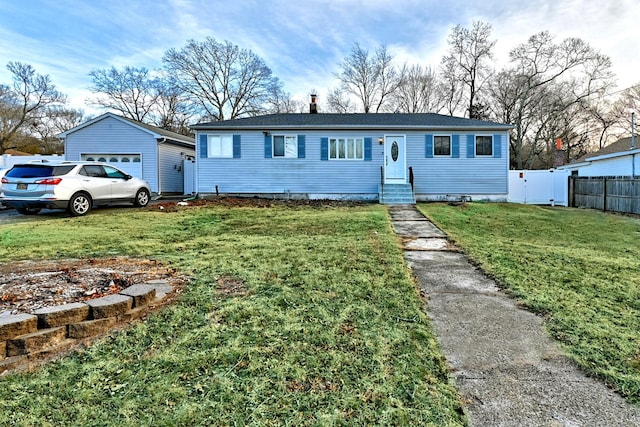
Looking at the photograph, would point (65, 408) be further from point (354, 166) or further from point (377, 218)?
point (354, 166)

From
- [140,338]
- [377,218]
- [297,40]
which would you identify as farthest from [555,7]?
[140,338]

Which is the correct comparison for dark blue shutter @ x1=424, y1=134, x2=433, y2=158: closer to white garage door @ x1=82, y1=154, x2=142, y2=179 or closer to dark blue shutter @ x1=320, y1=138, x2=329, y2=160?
dark blue shutter @ x1=320, y1=138, x2=329, y2=160

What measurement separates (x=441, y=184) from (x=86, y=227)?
11694 millimetres

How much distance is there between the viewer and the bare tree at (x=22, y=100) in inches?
1293

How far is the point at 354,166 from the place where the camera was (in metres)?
14.3

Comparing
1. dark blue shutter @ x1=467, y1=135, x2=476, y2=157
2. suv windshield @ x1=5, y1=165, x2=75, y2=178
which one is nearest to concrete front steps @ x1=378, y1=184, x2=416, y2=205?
dark blue shutter @ x1=467, y1=135, x2=476, y2=157

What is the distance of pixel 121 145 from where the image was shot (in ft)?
52.8

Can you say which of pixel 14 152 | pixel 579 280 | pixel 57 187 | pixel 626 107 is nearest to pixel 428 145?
pixel 579 280

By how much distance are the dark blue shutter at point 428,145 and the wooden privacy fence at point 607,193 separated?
22.0 feet

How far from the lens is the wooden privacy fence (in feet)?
42.0

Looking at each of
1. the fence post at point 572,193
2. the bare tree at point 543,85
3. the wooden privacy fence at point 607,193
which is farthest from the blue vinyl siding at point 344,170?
the bare tree at point 543,85

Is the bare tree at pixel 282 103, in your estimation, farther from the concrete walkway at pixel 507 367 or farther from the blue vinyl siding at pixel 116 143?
the concrete walkway at pixel 507 367

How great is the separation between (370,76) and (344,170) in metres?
21.6

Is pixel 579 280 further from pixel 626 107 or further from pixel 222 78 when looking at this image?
pixel 626 107
